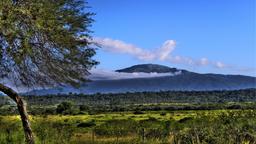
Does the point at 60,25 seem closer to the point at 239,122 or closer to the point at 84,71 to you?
the point at 84,71

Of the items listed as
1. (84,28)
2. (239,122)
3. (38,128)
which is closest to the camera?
(84,28)

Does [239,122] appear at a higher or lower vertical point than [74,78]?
lower

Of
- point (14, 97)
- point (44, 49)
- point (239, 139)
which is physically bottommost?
point (239, 139)

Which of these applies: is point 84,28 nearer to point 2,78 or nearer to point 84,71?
point 84,71

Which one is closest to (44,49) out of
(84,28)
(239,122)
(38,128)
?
(84,28)

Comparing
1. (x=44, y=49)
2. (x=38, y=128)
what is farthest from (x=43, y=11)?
(x=38, y=128)

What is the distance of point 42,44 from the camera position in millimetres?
18734

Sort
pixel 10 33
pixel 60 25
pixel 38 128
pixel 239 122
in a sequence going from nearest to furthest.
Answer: pixel 10 33, pixel 60 25, pixel 38 128, pixel 239 122

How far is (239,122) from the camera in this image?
27.4 meters

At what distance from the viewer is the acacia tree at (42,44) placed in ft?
56.5

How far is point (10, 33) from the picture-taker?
16969mm

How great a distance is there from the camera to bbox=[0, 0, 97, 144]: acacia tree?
17219 millimetres

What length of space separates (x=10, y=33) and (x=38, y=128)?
25.5ft

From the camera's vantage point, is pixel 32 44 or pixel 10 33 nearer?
pixel 10 33
